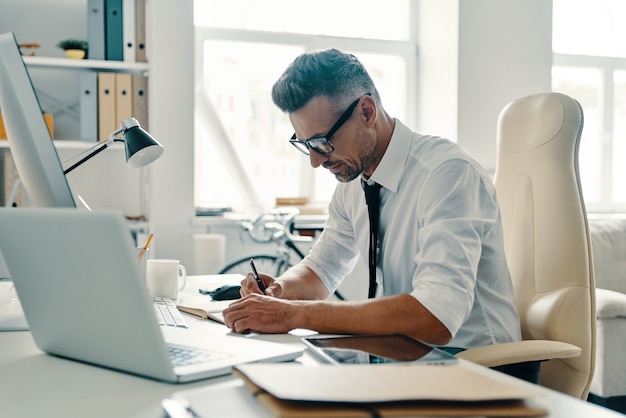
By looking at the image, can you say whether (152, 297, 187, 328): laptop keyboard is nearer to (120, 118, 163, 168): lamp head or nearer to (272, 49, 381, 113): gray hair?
(120, 118, 163, 168): lamp head

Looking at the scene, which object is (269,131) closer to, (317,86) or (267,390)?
(317,86)

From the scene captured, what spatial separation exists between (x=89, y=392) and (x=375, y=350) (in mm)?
392

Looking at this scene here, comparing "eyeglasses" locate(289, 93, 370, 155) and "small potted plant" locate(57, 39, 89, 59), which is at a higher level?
"small potted plant" locate(57, 39, 89, 59)

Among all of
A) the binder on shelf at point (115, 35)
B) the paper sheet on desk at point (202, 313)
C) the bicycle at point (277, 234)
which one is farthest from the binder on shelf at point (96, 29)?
the paper sheet on desk at point (202, 313)

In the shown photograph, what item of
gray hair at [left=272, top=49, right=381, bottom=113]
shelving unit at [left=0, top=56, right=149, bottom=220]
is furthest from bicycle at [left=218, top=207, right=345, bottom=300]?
gray hair at [left=272, top=49, right=381, bottom=113]

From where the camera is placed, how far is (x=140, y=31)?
3.34 metres

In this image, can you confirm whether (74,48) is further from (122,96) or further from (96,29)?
(122,96)

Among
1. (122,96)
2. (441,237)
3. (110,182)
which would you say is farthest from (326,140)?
(110,182)

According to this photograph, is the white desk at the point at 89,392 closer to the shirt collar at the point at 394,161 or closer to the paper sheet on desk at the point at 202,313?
the paper sheet on desk at the point at 202,313

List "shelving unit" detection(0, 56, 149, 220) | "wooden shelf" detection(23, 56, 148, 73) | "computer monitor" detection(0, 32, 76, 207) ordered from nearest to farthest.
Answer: "computer monitor" detection(0, 32, 76, 207)
"wooden shelf" detection(23, 56, 148, 73)
"shelving unit" detection(0, 56, 149, 220)

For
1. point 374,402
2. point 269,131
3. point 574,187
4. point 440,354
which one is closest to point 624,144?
point 269,131

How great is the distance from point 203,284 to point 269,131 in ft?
7.33

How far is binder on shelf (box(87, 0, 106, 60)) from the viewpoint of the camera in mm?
3266

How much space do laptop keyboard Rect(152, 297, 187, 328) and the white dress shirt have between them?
0.45 m
